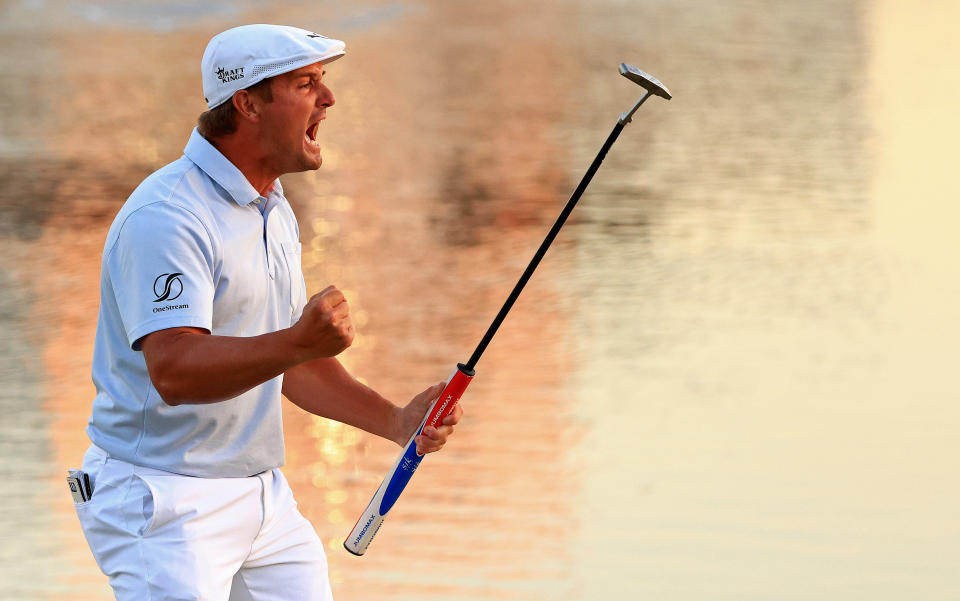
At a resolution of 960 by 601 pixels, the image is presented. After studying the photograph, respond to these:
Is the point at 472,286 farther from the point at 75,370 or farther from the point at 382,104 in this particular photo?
the point at 382,104

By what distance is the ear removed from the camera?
111 inches

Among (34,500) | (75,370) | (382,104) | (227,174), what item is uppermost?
(227,174)

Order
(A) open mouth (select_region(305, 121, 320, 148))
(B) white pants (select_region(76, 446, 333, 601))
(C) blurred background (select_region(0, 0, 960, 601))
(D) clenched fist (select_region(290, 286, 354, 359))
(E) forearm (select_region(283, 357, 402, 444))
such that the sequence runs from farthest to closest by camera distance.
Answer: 1. (C) blurred background (select_region(0, 0, 960, 601))
2. (E) forearm (select_region(283, 357, 402, 444))
3. (A) open mouth (select_region(305, 121, 320, 148))
4. (B) white pants (select_region(76, 446, 333, 601))
5. (D) clenched fist (select_region(290, 286, 354, 359))

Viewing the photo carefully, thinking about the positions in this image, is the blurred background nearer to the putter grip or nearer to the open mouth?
the putter grip

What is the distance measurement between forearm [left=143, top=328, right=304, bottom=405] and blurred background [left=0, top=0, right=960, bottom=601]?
2816 mm

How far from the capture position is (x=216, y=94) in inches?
112

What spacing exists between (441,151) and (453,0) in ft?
62.0

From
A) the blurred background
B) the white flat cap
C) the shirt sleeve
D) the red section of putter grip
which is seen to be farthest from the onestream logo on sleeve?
the blurred background

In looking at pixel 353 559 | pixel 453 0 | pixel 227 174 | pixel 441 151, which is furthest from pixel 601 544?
pixel 453 0

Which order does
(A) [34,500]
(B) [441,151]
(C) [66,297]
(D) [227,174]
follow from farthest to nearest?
1. (B) [441,151]
2. (C) [66,297]
3. (A) [34,500]
4. (D) [227,174]

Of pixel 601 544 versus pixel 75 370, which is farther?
pixel 75 370

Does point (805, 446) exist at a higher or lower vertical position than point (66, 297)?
higher

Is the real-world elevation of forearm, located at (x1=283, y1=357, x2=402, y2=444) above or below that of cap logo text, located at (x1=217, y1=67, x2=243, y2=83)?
below

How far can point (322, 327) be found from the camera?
2484 millimetres
